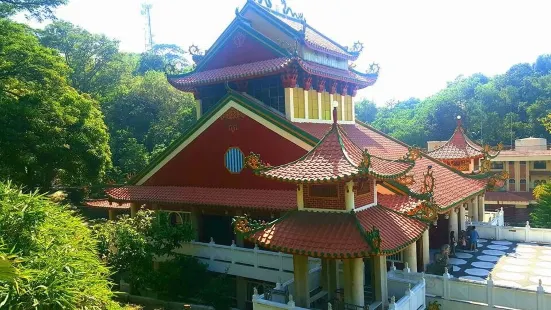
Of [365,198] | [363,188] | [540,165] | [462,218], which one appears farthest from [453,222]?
[540,165]

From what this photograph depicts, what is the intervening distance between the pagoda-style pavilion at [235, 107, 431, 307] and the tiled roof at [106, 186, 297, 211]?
9.99 feet

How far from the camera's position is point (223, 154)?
62.3ft

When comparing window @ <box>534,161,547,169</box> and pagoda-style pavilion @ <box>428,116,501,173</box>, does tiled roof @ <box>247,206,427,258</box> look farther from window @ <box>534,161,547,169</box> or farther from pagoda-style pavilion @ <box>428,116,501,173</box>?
window @ <box>534,161,547,169</box>

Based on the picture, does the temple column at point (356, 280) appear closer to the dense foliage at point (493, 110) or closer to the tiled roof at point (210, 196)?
the tiled roof at point (210, 196)

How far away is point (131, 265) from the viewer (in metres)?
17.0

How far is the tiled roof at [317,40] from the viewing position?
21.4 metres

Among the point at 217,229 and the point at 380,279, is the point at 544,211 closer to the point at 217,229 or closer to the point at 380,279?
the point at 380,279

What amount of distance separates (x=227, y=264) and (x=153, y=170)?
22.3 feet

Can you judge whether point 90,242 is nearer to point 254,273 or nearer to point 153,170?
point 254,273

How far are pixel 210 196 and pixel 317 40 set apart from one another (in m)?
10.0

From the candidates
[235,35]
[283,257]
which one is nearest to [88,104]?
[235,35]

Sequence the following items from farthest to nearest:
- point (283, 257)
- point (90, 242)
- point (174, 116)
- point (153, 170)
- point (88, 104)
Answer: point (174, 116), point (88, 104), point (153, 170), point (283, 257), point (90, 242)

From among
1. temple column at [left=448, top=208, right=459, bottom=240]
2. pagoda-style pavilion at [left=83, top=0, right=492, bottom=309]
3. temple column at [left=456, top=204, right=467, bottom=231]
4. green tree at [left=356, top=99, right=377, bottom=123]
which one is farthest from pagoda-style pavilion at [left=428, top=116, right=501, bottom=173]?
green tree at [left=356, top=99, right=377, bottom=123]

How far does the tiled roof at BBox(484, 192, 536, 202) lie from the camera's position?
41469 millimetres
